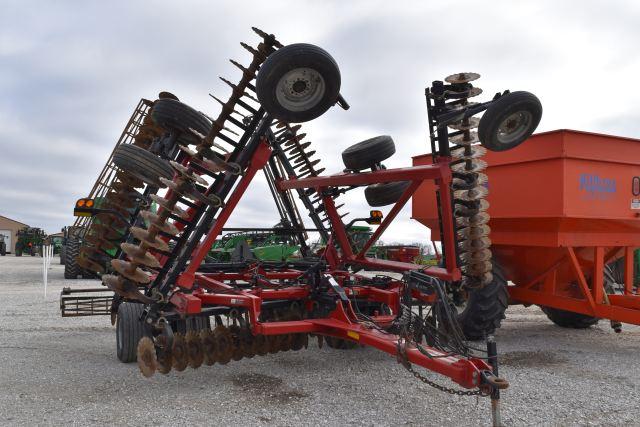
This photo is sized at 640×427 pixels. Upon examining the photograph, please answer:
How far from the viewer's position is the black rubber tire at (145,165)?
14.5 ft

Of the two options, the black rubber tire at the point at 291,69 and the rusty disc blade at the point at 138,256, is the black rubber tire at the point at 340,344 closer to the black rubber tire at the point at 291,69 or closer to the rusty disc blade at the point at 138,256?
the rusty disc blade at the point at 138,256

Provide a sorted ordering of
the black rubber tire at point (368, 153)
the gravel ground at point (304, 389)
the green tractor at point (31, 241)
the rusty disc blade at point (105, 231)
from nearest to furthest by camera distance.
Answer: the gravel ground at point (304, 389) < the black rubber tire at point (368, 153) < the rusty disc blade at point (105, 231) < the green tractor at point (31, 241)

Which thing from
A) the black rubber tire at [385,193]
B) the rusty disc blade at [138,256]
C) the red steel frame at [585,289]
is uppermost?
the black rubber tire at [385,193]

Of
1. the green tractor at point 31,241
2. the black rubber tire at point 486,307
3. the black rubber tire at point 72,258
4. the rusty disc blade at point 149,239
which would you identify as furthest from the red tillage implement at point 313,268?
the green tractor at point 31,241

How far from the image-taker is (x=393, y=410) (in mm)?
3809

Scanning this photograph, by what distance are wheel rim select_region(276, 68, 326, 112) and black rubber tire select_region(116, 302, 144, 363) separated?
250 centimetres

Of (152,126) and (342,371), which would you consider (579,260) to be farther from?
(152,126)

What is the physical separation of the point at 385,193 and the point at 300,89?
253 cm

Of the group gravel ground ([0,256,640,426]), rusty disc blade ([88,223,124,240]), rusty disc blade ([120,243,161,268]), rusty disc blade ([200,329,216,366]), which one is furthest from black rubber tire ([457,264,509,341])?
rusty disc blade ([88,223,124,240])

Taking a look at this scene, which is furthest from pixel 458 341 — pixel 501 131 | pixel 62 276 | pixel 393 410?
pixel 62 276

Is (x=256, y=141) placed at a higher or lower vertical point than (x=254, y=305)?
higher

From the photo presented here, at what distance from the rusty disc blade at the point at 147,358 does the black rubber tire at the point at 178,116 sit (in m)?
1.99

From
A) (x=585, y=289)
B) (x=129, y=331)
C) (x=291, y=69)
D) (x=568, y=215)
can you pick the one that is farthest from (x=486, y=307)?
(x=129, y=331)

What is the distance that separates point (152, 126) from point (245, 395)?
10.9ft
